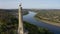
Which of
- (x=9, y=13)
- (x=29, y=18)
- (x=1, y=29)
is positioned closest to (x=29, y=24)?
(x=29, y=18)

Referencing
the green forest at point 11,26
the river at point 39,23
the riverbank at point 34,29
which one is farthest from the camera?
the river at point 39,23

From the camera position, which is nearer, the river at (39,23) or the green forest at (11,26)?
the green forest at (11,26)

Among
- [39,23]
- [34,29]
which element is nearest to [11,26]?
[34,29]

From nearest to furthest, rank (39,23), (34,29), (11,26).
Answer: (11,26), (34,29), (39,23)

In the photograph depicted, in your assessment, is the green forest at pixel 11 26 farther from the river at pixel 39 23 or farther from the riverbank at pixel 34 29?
the river at pixel 39 23

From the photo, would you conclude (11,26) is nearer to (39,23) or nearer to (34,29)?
(34,29)

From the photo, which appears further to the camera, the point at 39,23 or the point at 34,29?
the point at 39,23

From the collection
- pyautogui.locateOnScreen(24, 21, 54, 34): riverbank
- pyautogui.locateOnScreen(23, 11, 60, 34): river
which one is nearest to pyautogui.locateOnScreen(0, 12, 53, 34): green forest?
pyautogui.locateOnScreen(24, 21, 54, 34): riverbank

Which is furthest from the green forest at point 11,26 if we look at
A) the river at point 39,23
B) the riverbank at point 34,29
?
the river at point 39,23

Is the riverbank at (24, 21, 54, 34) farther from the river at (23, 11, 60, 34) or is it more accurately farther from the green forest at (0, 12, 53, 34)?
the river at (23, 11, 60, 34)

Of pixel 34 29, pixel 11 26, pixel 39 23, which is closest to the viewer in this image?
pixel 11 26

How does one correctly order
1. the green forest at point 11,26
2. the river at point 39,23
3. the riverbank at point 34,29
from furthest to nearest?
the river at point 39,23, the riverbank at point 34,29, the green forest at point 11,26

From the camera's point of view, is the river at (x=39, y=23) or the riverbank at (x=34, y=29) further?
the river at (x=39, y=23)
